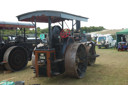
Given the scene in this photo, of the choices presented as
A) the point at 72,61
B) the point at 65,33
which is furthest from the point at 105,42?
the point at 72,61

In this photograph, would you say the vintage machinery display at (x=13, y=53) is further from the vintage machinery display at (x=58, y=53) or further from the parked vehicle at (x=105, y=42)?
the parked vehicle at (x=105, y=42)

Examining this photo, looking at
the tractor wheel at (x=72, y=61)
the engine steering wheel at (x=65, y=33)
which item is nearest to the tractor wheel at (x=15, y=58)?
the engine steering wheel at (x=65, y=33)

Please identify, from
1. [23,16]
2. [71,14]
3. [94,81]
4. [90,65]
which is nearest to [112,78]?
[94,81]

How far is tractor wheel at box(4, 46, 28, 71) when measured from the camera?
5820 mm

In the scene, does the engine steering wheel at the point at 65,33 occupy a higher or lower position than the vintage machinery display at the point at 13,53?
higher

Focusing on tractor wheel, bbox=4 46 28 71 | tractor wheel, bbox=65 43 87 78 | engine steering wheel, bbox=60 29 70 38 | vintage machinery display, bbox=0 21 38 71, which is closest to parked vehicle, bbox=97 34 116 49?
vintage machinery display, bbox=0 21 38 71

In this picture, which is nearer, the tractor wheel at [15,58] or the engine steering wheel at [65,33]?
the engine steering wheel at [65,33]

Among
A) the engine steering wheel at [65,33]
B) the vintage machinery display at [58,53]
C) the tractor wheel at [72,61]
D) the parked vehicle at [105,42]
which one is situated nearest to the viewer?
the vintage machinery display at [58,53]

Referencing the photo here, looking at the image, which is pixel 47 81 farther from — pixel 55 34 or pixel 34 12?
pixel 34 12

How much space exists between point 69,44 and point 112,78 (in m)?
1.72

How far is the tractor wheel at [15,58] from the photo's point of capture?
582 cm

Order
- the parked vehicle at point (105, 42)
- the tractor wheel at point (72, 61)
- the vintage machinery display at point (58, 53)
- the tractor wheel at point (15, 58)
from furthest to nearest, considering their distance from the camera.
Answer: the parked vehicle at point (105, 42) → the tractor wheel at point (15, 58) → the tractor wheel at point (72, 61) → the vintage machinery display at point (58, 53)

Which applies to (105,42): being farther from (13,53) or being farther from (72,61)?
(72,61)

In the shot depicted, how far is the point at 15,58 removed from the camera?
6.08 m
